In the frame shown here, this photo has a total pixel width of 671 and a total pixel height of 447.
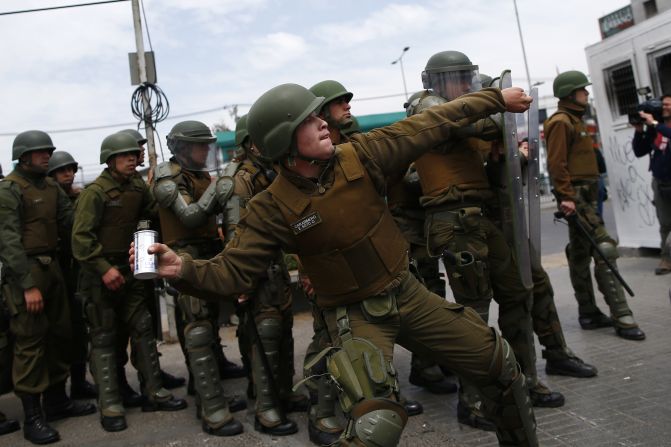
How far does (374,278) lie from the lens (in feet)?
10.2

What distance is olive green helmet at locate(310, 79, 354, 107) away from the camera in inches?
188

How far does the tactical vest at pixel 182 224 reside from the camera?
5.34 meters

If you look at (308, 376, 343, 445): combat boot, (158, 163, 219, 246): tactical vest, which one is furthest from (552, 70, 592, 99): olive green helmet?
(308, 376, 343, 445): combat boot

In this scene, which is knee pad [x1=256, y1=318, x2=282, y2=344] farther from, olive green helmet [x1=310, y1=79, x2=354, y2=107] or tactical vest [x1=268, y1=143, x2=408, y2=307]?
tactical vest [x1=268, y1=143, x2=408, y2=307]

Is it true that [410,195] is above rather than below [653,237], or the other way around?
above

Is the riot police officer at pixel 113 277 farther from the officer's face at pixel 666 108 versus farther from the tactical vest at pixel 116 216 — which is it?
the officer's face at pixel 666 108

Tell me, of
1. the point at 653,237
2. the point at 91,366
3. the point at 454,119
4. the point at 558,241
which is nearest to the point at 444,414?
the point at 454,119

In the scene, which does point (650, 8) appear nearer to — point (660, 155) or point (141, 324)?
point (660, 155)

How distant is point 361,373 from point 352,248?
1.76ft

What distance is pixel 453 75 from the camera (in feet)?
14.4

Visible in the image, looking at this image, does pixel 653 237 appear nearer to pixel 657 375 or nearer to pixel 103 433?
pixel 657 375

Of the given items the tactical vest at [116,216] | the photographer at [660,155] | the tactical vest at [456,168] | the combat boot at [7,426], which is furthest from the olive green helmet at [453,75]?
the combat boot at [7,426]

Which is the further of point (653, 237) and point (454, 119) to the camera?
point (653, 237)

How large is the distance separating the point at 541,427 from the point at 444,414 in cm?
73
